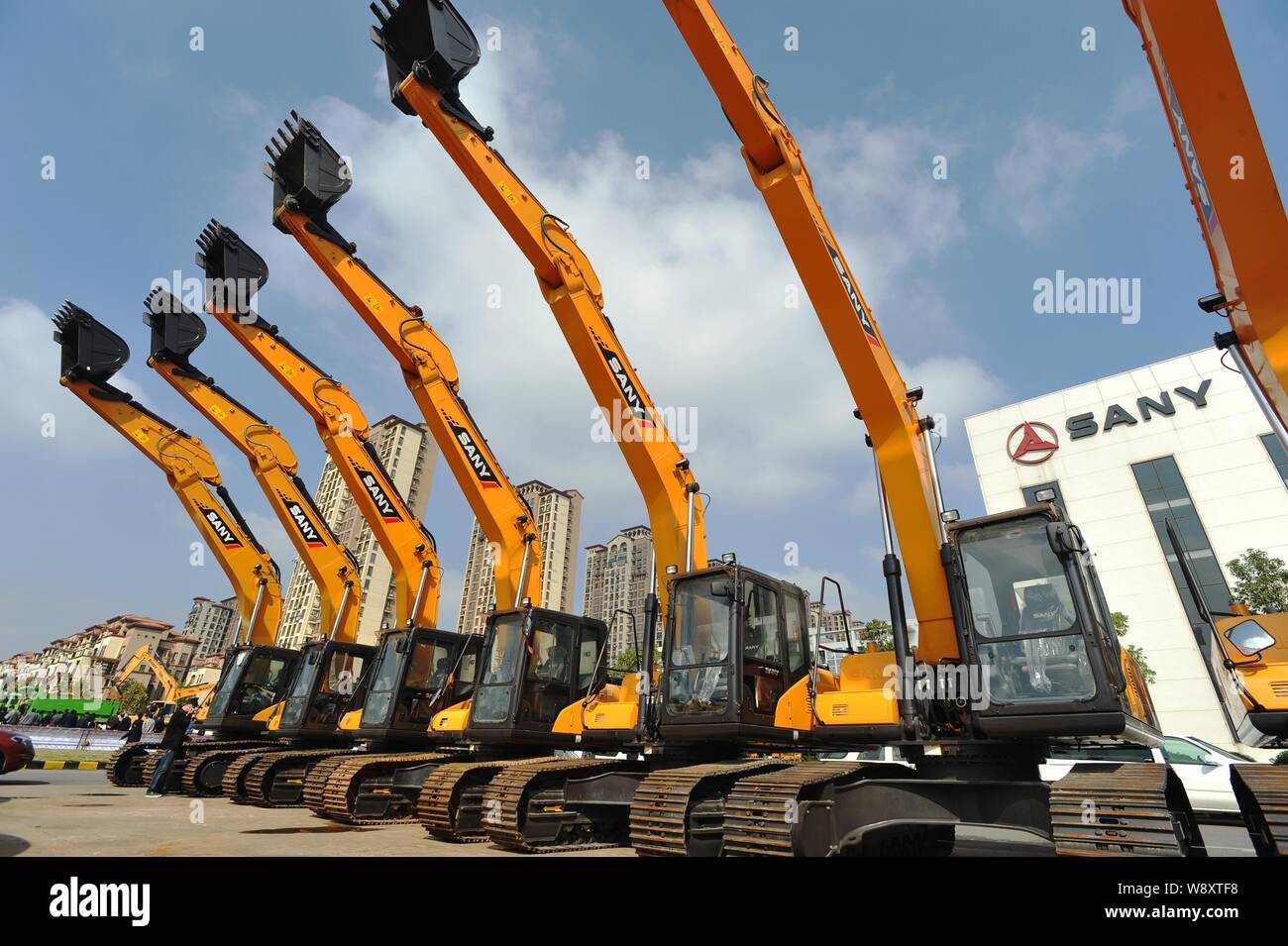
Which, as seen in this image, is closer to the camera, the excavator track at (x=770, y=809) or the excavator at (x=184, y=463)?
the excavator track at (x=770, y=809)

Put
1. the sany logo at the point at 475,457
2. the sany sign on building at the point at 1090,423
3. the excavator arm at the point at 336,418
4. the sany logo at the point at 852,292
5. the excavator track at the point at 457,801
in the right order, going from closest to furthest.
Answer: the sany logo at the point at 852,292 < the excavator track at the point at 457,801 < the sany logo at the point at 475,457 < the excavator arm at the point at 336,418 < the sany sign on building at the point at 1090,423

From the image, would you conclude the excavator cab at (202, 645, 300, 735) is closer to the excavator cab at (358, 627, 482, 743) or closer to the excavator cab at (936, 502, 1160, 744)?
the excavator cab at (358, 627, 482, 743)

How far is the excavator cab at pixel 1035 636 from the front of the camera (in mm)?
5270

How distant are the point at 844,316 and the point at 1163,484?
1335 inches

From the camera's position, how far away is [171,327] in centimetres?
1688

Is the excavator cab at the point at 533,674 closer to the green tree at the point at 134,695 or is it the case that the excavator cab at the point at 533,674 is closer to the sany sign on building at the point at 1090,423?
the sany sign on building at the point at 1090,423

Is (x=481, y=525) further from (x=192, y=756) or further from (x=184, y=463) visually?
(x=184, y=463)

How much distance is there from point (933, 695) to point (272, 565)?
53.4ft

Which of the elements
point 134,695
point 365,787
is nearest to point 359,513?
point 134,695

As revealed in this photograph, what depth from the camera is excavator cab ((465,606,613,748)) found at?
30.4 feet

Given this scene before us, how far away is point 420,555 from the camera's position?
557 inches

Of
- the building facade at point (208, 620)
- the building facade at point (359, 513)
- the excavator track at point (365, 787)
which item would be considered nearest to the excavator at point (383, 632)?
the excavator track at point (365, 787)

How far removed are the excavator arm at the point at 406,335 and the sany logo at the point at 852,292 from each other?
700cm
